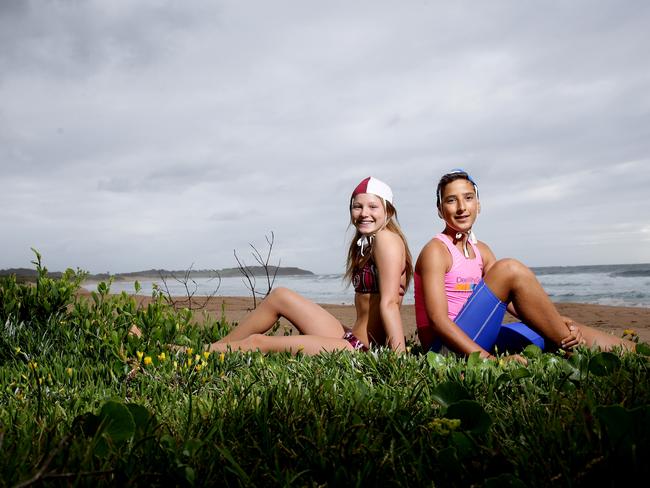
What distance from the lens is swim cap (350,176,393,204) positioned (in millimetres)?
4871

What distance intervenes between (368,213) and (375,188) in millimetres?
238

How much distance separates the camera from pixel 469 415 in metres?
1.92

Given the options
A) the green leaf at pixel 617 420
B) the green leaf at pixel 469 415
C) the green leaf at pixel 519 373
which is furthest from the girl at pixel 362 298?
the green leaf at pixel 617 420

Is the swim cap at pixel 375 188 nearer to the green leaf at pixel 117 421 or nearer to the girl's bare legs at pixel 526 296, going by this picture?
the girl's bare legs at pixel 526 296

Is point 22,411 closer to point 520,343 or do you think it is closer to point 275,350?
point 275,350

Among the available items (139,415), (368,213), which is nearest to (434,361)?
(368,213)

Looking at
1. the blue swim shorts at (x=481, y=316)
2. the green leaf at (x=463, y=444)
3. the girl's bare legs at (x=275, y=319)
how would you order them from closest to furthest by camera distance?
the green leaf at (x=463, y=444) < the blue swim shorts at (x=481, y=316) < the girl's bare legs at (x=275, y=319)

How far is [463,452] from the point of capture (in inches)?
71.9

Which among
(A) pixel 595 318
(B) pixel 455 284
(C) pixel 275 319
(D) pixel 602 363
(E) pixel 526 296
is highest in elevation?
(B) pixel 455 284

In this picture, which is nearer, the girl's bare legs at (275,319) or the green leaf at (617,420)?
the green leaf at (617,420)

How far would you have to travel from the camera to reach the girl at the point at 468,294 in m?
4.25

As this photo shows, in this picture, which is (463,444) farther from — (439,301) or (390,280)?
(390,280)

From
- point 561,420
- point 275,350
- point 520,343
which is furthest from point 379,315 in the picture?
point 561,420

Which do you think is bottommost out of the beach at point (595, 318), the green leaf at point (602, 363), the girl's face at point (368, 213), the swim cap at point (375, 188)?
the beach at point (595, 318)
